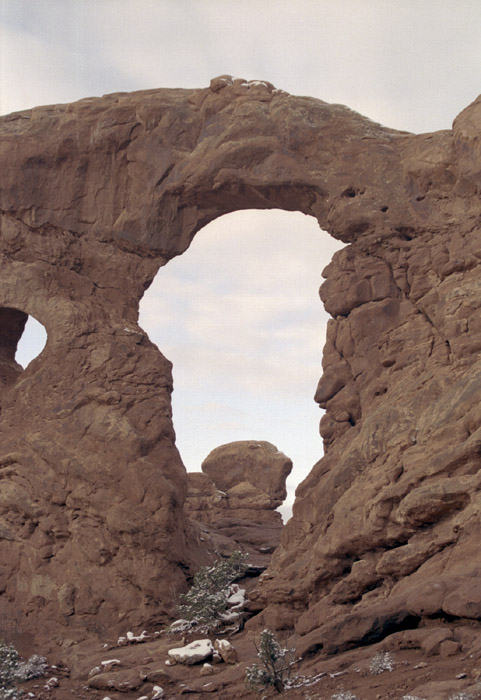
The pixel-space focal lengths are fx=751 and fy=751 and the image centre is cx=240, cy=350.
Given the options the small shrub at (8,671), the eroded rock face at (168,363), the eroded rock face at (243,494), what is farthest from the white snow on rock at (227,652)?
the eroded rock face at (243,494)

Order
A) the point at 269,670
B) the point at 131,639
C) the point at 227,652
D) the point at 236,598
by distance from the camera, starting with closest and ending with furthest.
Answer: the point at 269,670
the point at 227,652
the point at 131,639
the point at 236,598

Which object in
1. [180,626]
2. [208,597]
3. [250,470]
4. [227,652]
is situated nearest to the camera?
[227,652]

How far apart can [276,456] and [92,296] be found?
13.4m

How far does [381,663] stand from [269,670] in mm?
1710

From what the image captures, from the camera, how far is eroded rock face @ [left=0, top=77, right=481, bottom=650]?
13914 millimetres

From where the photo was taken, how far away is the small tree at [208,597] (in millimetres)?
15273

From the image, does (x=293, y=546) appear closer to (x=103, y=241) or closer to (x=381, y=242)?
(x=381, y=242)

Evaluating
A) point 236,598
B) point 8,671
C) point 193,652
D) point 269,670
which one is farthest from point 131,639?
point 269,670

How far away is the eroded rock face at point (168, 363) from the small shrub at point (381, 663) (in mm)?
2111

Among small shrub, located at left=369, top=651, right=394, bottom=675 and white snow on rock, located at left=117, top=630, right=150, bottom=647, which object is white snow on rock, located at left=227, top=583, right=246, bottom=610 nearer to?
white snow on rock, located at left=117, top=630, right=150, bottom=647

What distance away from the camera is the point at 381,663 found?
979 centimetres

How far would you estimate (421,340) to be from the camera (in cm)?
1603

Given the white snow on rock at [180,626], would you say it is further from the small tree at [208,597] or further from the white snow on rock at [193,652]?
the white snow on rock at [193,652]

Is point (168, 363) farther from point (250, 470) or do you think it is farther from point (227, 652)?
point (250, 470)
